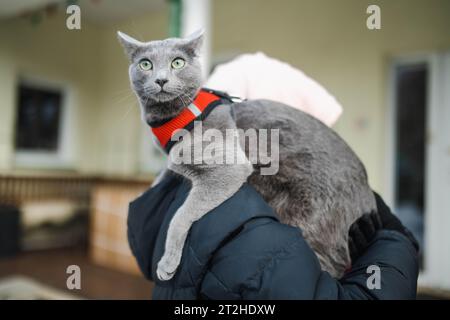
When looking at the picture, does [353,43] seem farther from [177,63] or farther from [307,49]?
[177,63]

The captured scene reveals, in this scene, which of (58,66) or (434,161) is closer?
(434,161)

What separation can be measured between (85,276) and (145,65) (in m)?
0.42

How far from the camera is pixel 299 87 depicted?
45 centimetres

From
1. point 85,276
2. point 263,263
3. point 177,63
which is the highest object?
point 177,63

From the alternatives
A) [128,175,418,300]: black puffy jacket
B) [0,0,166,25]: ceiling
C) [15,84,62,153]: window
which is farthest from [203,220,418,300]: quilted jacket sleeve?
[15,84,62,153]: window

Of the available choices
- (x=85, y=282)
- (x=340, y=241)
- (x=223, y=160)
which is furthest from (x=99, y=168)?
(x=340, y=241)

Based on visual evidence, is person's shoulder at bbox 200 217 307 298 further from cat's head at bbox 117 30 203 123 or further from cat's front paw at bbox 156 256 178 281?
cat's head at bbox 117 30 203 123

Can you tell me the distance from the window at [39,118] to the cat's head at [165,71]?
52 centimetres

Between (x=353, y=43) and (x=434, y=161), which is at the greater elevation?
(x=353, y=43)

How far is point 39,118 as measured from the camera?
75 centimetres

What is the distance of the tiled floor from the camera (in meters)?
0.55

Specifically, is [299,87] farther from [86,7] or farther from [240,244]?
[86,7]

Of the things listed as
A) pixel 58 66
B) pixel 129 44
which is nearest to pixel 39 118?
pixel 58 66

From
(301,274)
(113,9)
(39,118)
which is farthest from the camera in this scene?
(39,118)
